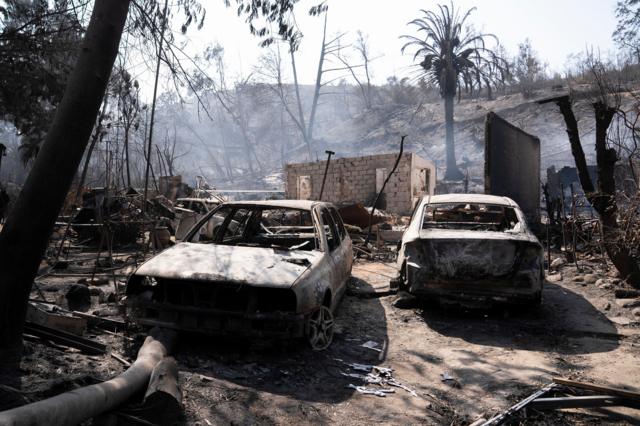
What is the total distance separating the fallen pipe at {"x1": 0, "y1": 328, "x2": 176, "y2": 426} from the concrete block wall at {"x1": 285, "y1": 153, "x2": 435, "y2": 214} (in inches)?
702

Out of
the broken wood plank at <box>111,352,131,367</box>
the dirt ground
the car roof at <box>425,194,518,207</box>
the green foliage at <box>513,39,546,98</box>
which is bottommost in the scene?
the dirt ground

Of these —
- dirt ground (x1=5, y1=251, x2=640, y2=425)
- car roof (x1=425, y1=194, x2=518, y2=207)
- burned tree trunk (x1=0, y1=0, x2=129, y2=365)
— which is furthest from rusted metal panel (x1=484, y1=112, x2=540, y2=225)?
burned tree trunk (x1=0, y1=0, x2=129, y2=365)

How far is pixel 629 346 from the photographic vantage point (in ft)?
16.0

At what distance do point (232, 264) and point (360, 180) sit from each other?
17591 mm

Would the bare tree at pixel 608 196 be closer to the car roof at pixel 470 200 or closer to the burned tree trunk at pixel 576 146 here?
the burned tree trunk at pixel 576 146

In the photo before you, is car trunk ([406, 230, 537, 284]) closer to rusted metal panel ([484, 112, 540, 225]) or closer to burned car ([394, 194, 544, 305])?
burned car ([394, 194, 544, 305])

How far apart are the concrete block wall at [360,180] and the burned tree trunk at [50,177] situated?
17442 mm

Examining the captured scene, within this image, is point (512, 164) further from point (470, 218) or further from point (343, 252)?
point (343, 252)

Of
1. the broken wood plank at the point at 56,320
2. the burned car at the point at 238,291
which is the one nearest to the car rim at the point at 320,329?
the burned car at the point at 238,291

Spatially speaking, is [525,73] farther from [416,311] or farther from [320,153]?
[416,311]

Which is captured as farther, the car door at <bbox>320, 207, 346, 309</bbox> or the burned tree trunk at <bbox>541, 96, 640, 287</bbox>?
the burned tree trunk at <bbox>541, 96, 640, 287</bbox>

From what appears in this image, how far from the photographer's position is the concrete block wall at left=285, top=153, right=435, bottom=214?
2073cm

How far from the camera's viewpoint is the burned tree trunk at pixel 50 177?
366 cm

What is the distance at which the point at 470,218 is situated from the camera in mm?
8180
